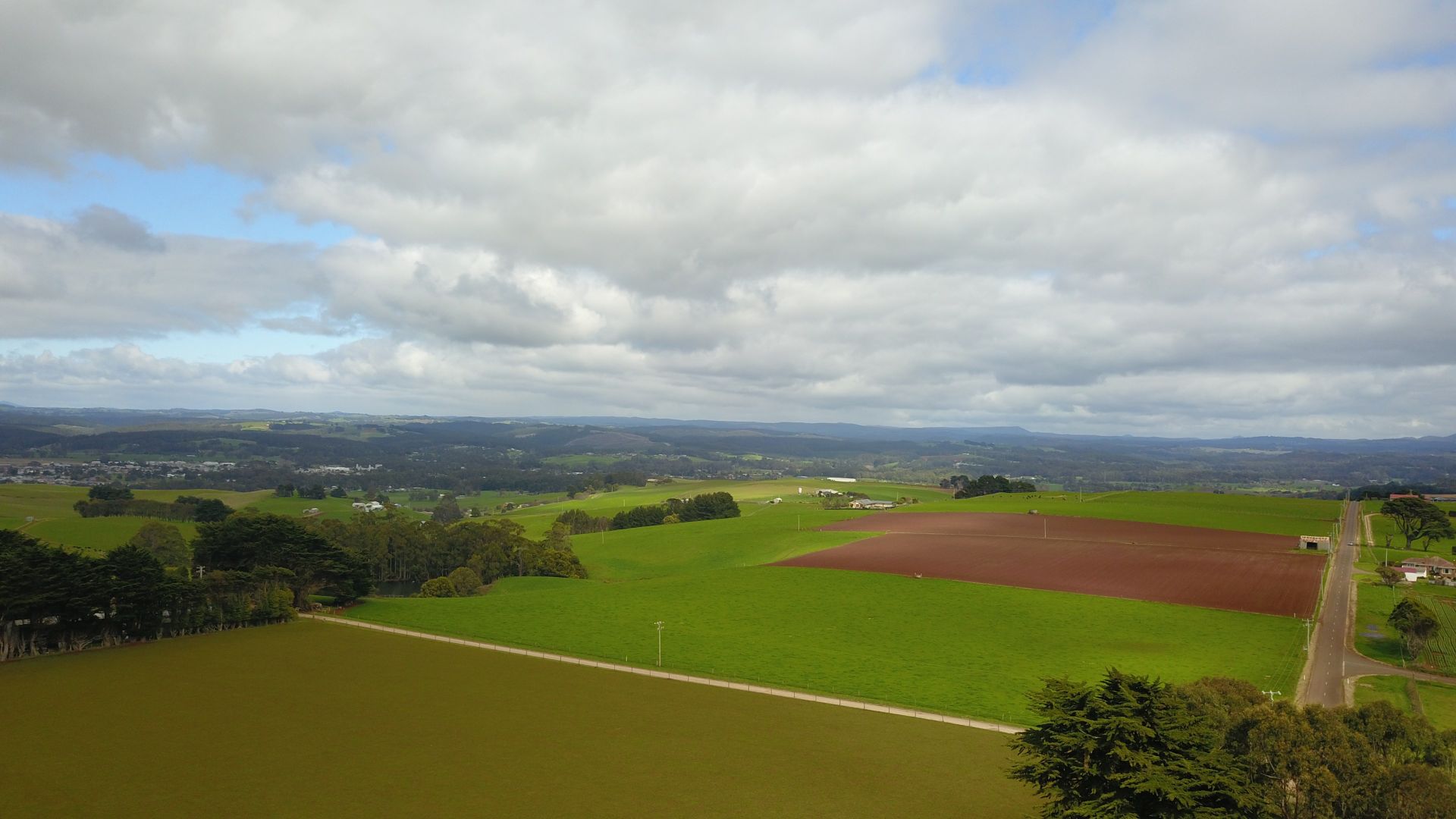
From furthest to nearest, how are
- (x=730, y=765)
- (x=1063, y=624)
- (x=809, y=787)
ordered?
(x=1063, y=624) < (x=730, y=765) < (x=809, y=787)

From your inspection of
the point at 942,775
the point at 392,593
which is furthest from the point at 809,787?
the point at 392,593

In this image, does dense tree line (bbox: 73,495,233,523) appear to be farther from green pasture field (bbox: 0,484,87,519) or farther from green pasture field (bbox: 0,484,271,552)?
green pasture field (bbox: 0,484,87,519)

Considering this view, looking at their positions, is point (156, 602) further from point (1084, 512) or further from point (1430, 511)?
point (1430, 511)

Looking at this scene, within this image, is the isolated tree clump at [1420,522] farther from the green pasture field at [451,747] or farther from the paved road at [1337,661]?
the green pasture field at [451,747]

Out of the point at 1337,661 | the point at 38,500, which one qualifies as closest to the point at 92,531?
→ the point at 38,500

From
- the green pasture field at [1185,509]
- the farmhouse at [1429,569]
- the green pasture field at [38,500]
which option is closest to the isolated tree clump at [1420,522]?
the green pasture field at [1185,509]

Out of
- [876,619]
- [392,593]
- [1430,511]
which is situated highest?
[1430,511]
